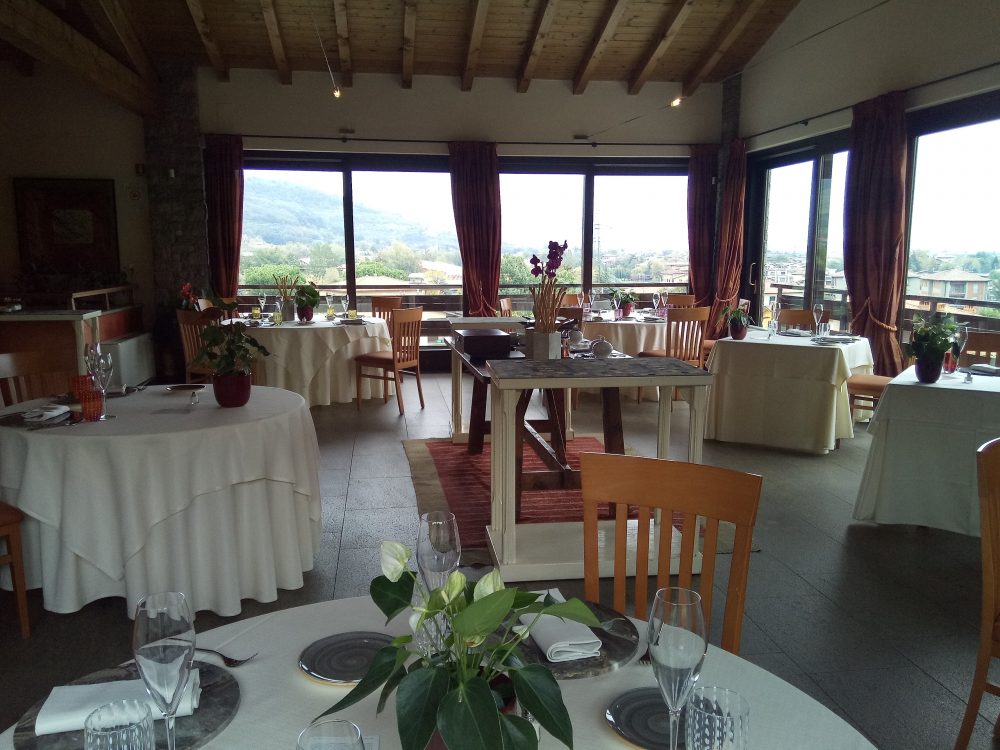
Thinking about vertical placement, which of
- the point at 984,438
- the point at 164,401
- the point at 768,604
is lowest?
the point at 768,604

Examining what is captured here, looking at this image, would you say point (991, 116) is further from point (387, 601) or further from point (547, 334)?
point (387, 601)

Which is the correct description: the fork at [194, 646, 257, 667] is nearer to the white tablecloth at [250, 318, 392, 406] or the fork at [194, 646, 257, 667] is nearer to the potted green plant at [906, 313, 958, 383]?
the potted green plant at [906, 313, 958, 383]

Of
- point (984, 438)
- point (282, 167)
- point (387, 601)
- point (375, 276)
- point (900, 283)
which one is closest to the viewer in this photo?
point (387, 601)

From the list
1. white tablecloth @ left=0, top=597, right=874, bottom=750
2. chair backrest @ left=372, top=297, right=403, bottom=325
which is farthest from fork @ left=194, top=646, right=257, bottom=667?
chair backrest @ left=372, top=297, right=403, bottom=325

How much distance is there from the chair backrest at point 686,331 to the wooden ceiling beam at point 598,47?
3093 millimetres

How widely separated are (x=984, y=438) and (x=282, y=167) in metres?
7.40

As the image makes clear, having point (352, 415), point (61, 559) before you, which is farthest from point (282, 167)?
point (61, 559)

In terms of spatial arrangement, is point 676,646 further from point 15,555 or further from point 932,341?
point 932,341

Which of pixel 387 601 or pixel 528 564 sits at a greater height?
pixel 387 601

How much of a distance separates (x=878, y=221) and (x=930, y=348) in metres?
3.16

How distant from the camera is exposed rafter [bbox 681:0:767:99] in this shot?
727cm

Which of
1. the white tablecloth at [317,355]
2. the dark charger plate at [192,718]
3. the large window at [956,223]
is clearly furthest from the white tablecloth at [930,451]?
the white tablecloth at [317,355]

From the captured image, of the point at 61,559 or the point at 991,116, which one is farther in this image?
the point at 991,116

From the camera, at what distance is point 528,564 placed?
→ 10.5 feet
